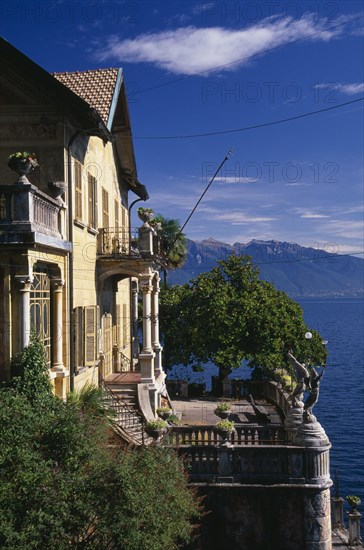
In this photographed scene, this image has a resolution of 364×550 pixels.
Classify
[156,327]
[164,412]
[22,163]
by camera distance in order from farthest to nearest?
[156,327]
[164,412]
[22,163]

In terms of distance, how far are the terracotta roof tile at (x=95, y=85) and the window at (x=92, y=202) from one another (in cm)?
272

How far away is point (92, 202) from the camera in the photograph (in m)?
19.6

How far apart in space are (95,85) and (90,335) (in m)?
10.1

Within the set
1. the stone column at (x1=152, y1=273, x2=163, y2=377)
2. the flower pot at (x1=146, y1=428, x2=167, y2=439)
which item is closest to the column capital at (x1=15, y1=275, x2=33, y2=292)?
the flower pot at (x1=146, y1=428, x2=167, y2=439)

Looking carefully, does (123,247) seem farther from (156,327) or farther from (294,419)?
(294,419)

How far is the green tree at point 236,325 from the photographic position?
30703 mm

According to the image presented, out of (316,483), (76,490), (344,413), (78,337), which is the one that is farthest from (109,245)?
(344,413)

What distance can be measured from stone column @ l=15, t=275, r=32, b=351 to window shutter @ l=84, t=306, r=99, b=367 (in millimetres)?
4291

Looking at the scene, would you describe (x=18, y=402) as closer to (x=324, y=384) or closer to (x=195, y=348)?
(x=195, y=348)

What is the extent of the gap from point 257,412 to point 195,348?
27.0ft

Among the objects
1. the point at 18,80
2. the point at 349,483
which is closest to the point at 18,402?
the point at 18,80

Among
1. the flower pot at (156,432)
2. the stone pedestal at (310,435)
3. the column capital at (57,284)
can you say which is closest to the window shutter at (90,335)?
the column capital at (57,284)

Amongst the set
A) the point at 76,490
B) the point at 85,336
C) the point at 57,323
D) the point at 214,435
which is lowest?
the point at 214,435

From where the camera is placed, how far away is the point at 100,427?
11320 mm
